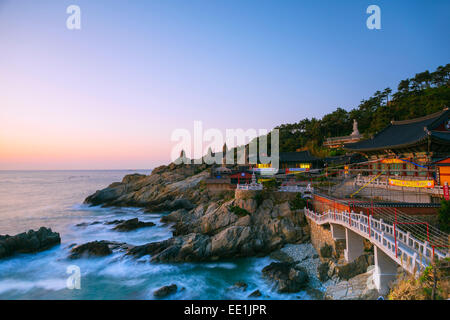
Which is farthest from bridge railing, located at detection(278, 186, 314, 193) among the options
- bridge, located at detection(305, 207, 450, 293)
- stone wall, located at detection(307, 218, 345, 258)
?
bridge, located at detection(305, 207, 450, 293)

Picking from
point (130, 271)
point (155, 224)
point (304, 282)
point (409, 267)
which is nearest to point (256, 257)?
point (304, 282)

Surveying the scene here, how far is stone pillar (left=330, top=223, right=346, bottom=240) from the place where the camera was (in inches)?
731

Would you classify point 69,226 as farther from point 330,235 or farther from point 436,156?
point 436,156

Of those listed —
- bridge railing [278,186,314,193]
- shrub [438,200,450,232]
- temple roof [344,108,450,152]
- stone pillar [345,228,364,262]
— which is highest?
temple roof [344,108,450,152]

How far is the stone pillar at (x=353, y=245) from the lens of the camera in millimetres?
16797

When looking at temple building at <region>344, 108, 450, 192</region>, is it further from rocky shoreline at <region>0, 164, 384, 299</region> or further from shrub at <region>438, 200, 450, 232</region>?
rocky shoreline at <region>0, 164, 384, 299</region>

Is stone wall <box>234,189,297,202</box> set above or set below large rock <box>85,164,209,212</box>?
above

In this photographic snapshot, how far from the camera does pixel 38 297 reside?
1797 cm

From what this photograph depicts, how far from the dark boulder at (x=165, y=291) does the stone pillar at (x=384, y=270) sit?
1312 centimetres

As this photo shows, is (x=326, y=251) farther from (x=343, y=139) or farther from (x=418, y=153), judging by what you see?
(x=343, y=139)

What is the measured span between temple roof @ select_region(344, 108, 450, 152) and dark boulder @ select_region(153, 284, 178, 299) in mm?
22984

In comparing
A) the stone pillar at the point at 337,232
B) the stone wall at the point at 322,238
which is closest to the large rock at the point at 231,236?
the stone wall at the point at 322,238

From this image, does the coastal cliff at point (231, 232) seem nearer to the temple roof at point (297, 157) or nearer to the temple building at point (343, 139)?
the temple roof at point (297, 157)

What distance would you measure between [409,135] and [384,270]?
1706cm
